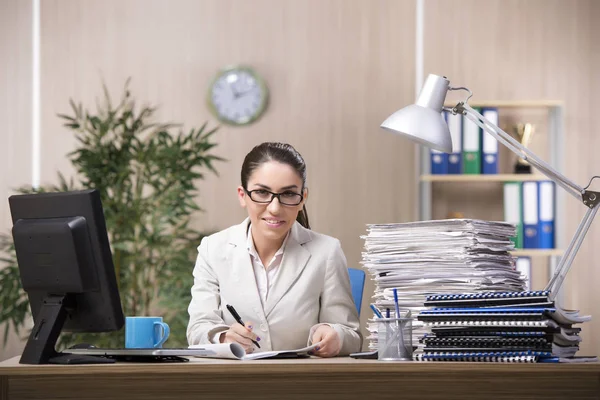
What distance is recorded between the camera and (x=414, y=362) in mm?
1612

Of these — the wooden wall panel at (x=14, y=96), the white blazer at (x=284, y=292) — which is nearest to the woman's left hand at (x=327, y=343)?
the white blazer at (x=284, y=292)

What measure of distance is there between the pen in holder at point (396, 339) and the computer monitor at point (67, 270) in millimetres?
572

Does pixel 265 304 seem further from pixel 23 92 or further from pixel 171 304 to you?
pixel 23 92

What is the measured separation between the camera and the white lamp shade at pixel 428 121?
189 cm

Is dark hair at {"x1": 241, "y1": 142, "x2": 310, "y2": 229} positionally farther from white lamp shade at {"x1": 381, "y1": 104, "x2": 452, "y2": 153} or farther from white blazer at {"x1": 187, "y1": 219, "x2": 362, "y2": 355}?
white lamp shade at {"x1": 381, "y1": 104, "x2": 452, "y2": 153}

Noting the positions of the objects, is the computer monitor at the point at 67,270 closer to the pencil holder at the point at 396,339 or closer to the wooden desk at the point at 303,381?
the wooden desk at the point at 303,381

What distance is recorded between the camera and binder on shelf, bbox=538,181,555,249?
4.42m

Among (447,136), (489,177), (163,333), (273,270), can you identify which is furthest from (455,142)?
(163,333)

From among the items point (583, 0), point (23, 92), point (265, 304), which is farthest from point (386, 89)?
point (265, 304)

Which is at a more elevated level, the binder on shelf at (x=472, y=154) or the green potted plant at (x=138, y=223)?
the binder on shelf at (x=472, y=154)

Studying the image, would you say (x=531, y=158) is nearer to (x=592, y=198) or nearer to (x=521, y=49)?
(x=592, y=198)

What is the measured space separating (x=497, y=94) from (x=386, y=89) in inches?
26.8

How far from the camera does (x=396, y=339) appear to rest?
5.59 feet

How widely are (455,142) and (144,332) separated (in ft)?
9.62
